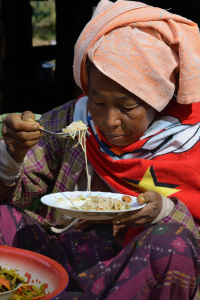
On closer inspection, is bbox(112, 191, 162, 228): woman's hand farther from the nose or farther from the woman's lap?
the nose

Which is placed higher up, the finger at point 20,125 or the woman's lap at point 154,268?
the finger at point 20,125

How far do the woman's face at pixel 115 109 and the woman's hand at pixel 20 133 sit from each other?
363 mm

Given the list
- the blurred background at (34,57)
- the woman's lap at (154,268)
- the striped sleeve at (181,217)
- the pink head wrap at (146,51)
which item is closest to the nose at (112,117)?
the pink head wrap at (146,51)

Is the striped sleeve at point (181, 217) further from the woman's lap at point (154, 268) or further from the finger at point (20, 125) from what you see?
the finger at point (20, 125)

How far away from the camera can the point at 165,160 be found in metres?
2.76

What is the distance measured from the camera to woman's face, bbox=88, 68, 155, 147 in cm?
260

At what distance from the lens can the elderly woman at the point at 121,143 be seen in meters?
2.56

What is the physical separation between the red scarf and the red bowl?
70cm

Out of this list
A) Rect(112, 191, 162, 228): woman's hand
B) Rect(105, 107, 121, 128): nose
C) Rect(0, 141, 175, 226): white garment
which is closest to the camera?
Rect(112, 191, 162, 228): woman's hand

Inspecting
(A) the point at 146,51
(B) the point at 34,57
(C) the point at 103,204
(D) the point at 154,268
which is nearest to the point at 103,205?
(C) the point at 103,204

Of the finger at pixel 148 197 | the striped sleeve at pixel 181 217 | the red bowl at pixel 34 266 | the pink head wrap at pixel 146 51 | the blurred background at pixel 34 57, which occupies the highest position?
the pink head wrap at pixel 146 51

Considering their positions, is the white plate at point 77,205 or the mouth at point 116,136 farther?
the mouth at point 116,136

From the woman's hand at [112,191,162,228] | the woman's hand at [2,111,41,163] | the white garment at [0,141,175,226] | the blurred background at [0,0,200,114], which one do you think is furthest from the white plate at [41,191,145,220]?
the blurred background at [0,0,200,114]

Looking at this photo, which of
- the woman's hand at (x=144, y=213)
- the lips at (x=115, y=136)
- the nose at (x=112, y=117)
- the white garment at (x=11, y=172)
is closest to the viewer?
the woman's hand at (x=144, y=213)
